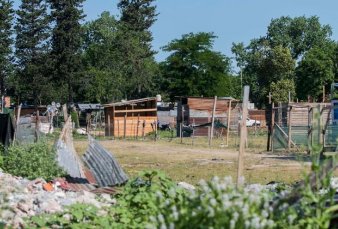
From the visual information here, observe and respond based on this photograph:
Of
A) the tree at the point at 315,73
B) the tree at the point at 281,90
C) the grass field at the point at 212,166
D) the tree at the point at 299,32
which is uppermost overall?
the tree at the point at 299,32

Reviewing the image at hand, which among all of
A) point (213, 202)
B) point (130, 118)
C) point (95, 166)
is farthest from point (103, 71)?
point (213, 202)

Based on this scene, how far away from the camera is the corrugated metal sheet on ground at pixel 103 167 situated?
1267cm

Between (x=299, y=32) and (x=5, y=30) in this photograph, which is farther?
(x=299, y=32)

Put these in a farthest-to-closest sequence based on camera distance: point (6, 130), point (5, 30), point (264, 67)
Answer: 1. point (264, 67)
2. point (5, 30)
3. point (6, 130)

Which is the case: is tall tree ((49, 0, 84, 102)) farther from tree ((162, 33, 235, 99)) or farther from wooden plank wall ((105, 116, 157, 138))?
wooden plank wall ((105, 116, 157, 138))

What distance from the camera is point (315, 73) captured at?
9338 cm

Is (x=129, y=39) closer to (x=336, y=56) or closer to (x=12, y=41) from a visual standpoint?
(x=12, y=41)

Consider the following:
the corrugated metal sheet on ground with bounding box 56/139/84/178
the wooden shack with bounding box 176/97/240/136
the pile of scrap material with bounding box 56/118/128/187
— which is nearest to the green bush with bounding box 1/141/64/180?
the corrugated metal sheet on ground with bounding box 56/139/84/178

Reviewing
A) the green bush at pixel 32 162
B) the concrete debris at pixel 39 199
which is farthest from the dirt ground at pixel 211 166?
the concrete debris at pixel 39 199

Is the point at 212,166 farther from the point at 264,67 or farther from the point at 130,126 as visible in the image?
the point at 264,67

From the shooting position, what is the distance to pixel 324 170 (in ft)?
18.9

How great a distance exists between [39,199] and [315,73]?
85.5 m

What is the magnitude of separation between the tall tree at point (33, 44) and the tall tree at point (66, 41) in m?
1.34

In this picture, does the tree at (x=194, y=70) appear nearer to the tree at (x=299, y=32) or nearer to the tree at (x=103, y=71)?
the tree at (x=103, y=71)
